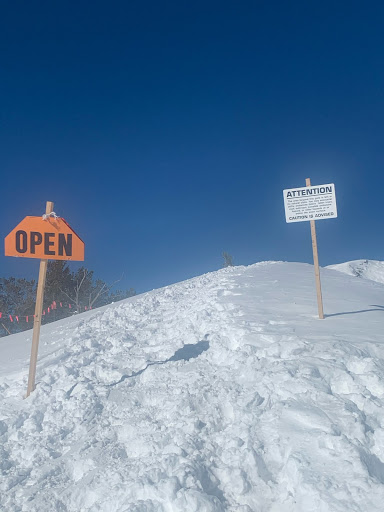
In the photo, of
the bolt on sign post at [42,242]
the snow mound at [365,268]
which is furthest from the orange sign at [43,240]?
the snow mound at [365,268]

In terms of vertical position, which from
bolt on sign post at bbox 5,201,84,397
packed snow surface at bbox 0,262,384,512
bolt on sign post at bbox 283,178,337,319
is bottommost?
packed snow surface at bbox 0,262,384,512

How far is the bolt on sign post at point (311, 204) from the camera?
7777 millimetres

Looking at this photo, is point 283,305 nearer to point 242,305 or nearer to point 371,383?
point 242,305

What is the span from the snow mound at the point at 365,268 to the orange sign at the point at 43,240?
138 ft

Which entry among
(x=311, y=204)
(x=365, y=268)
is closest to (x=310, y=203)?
(x=311, y=204)

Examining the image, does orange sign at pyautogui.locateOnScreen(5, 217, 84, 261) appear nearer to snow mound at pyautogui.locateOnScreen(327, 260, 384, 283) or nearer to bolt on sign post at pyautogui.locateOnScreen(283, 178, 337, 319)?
bolt on sign post at pyautogui.locateOnScreen(283, 178, 337, 319)

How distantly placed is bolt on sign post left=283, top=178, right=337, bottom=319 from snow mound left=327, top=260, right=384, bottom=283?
1524 inches

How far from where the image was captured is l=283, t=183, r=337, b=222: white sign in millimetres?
7777

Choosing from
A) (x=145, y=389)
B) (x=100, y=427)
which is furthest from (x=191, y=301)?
(x=100, y=427)

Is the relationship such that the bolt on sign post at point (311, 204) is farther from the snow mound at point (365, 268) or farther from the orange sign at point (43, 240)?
the snow mound at point (365, 268)

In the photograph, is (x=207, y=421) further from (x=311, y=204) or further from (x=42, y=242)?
(x=311, y=204)

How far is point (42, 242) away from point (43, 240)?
0.03m

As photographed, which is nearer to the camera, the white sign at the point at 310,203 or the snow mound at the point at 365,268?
the white sign at the point at 310,203

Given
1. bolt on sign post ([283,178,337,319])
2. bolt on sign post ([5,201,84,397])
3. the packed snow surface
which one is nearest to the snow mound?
bolt on sign post ([283,178,337,319])
